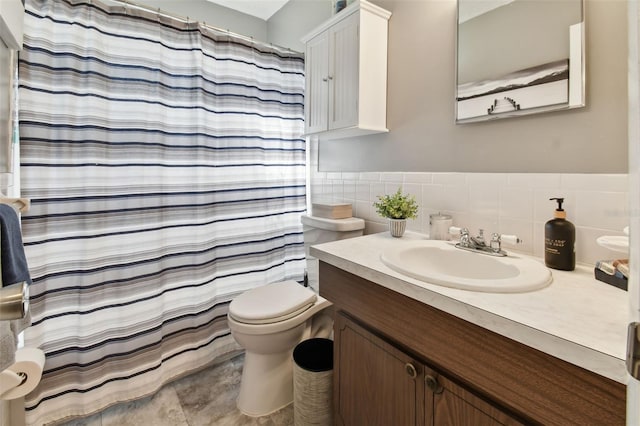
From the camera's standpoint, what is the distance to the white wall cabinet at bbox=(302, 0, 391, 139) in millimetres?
1544

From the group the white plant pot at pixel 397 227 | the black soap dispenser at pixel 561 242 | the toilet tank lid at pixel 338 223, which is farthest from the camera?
the toilet tank lid at pixel 338 223

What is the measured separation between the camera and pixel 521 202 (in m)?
1.11

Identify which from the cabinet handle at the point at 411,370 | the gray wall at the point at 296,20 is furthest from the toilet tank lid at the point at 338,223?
the gray wall at the point at 296,20

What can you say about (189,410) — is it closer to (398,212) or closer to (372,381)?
(372,381)

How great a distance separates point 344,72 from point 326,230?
86 centimetres

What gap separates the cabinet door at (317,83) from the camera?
176 cm

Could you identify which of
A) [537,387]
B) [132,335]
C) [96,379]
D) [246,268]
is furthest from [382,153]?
[96,379]

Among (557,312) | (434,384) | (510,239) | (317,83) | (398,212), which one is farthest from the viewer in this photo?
(317,83)

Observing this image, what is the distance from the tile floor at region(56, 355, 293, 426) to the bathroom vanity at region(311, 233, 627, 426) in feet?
1.97

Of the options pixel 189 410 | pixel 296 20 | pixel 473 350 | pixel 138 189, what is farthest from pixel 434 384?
pixel 296 20

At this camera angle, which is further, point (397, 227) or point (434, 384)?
point (397, 227)

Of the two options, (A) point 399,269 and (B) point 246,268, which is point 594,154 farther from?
(B) point 246,268

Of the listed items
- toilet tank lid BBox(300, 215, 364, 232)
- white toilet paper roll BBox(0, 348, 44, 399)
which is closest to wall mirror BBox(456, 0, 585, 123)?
toilet tank lid BBox(300, 215, 364, 232)

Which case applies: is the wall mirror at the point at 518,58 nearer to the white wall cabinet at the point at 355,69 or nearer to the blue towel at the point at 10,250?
the white wall cabinet at the point at 355,69
